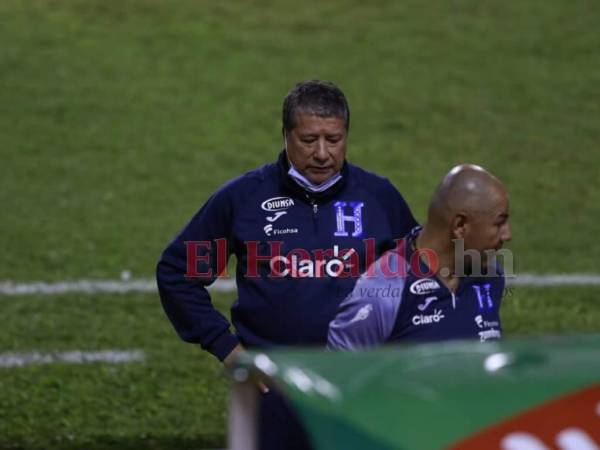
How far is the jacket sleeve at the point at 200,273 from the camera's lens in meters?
4.88

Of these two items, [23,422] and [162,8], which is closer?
[23,422]

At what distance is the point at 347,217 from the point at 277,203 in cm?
25

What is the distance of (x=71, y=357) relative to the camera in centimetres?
841

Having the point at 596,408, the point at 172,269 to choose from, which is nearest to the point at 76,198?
the point at 172,269

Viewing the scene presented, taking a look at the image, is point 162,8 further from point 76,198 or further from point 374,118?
point 76,198

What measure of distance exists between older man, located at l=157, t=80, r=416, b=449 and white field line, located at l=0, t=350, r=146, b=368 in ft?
11.3

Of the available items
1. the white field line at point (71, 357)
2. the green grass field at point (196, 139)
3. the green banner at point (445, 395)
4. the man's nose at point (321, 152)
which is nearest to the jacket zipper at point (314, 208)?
the man's nose at point (321, 152)

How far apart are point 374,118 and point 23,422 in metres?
7.54

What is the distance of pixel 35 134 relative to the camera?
13.6 m

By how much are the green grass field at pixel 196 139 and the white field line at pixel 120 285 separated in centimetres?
15

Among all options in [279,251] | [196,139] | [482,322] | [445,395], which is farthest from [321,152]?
[196,139]

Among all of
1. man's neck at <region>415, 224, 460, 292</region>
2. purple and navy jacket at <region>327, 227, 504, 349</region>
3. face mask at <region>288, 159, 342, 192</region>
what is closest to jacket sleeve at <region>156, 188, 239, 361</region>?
face mask at <region>288, 159, 342, 192</region>

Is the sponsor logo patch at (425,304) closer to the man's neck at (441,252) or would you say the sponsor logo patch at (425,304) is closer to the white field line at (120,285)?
the man's neck at (441,252)

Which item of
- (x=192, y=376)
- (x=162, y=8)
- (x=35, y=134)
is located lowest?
(x=192, y=376)
